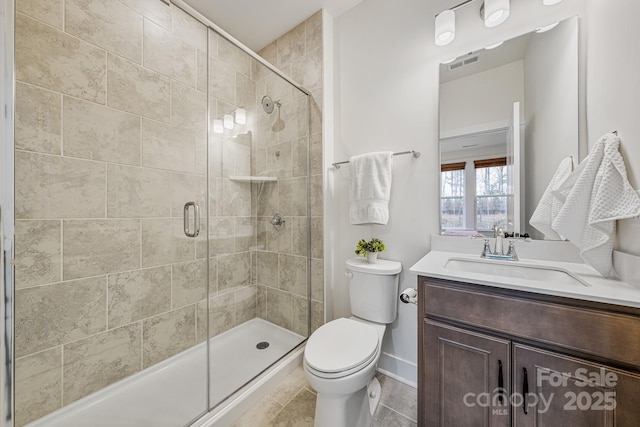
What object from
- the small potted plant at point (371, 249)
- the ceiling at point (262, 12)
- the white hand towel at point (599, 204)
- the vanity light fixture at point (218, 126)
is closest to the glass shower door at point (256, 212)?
the vanity light fixture at point (218, 126)

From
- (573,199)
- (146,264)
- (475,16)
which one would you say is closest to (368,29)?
(475,16)

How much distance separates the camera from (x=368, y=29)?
5.47 feet

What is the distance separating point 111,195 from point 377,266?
1.60 m

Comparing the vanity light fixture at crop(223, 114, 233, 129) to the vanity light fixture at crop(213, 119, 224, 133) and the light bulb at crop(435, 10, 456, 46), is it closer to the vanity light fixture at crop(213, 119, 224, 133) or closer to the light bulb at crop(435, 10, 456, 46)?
the vanity light fixture at crop(213, 119, 224, 133)

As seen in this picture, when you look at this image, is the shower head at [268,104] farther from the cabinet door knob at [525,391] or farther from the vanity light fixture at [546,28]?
the cabinet door knob at [525,391]

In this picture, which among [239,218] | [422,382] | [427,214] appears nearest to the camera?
[422,382]

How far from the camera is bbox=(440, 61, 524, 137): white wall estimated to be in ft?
4.06

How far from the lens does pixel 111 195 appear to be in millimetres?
1344

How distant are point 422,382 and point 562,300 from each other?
0.59m

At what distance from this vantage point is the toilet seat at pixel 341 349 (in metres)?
1.01

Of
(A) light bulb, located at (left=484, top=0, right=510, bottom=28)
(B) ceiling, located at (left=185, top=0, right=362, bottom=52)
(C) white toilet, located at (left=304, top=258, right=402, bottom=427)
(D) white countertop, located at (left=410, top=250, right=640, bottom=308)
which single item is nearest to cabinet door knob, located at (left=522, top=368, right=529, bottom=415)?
(D) white countertop, located at (left=410, top=250, right=640, bottom=308)

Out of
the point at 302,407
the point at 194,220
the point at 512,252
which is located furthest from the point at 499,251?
the point at 194,220

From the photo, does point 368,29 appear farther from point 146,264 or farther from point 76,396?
point 76,396

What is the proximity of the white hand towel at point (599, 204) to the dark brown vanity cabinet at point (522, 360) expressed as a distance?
296 millimetres
